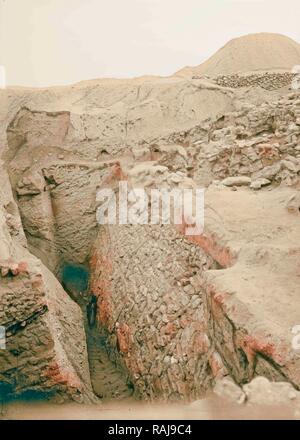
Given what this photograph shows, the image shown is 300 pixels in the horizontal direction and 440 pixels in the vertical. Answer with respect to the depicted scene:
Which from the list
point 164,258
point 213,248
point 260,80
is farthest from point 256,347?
point 260,80

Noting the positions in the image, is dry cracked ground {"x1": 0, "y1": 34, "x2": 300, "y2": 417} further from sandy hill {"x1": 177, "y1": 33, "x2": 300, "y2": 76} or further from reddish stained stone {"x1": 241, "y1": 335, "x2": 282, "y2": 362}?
sandy hill {"x1": 177, "y1": 33, "x2": 300, "y2": 76}

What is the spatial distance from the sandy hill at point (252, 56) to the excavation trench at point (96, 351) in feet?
24.3

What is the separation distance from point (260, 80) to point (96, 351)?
7489mm

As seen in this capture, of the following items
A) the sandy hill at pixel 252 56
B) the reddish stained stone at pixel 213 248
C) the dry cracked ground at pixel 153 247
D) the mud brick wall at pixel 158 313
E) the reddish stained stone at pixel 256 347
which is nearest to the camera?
the reddish stained stone at pixel 256 347

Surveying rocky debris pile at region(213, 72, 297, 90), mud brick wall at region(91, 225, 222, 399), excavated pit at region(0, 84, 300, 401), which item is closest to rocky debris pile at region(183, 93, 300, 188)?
excavated pit at region(0, 84, 300, 401)

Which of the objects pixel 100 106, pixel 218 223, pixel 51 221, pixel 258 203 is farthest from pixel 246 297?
pixel 100 106

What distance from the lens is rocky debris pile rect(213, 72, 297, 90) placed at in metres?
10.8

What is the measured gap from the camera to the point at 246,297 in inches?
145

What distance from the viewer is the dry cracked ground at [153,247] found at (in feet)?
12.5

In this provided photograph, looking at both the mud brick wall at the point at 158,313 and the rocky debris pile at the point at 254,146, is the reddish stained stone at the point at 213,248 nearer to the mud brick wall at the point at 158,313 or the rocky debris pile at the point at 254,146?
the mud brick wall at the point at 158,313

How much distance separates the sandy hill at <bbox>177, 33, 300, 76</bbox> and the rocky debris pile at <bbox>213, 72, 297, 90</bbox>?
1.75m

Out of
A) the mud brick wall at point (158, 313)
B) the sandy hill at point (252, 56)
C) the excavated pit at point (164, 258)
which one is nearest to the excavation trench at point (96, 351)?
the excavated pit at point (164, 258)

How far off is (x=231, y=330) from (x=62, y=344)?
2.48m

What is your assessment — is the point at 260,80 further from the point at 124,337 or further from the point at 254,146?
the point at 124,337
